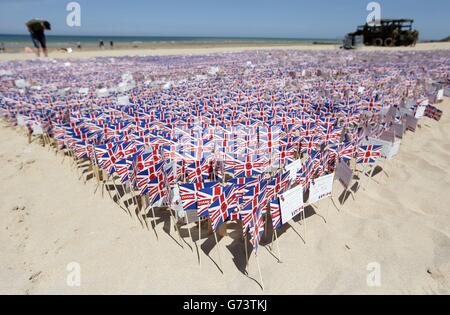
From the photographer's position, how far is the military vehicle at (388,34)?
4778cm

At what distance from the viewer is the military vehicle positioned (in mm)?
47781

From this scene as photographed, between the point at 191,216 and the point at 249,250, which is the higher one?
the point at 191,216

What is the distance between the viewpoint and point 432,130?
10633mm

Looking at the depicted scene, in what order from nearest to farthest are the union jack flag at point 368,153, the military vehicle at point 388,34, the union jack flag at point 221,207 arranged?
the union jack flag at point 221,207, the union jack flag at point 368,153, the military vehicle at point 388,34

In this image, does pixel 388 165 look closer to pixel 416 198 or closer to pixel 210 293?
pixel 416 198

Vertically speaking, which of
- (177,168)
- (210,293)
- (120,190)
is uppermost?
(177,168)

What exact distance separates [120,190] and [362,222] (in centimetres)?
545

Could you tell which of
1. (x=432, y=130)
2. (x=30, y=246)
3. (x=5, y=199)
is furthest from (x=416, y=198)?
(x=5, y=199)

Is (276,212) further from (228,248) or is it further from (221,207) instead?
(228,248)

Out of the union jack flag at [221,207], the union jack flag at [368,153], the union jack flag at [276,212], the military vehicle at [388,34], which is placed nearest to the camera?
the union jack flag at [221,207]

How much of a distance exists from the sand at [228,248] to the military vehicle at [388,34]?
51186mm

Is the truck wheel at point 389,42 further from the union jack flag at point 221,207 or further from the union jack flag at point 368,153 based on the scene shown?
the union jack flag at point 221,207

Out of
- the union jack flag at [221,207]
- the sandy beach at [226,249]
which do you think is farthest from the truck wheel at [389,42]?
the union jack flag at [221,207]

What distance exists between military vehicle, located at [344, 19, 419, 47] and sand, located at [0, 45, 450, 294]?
168ft
